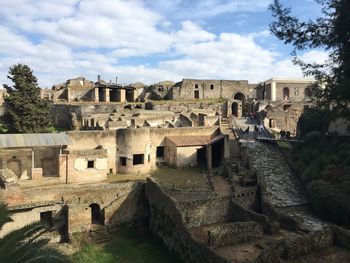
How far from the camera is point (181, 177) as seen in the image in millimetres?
25391

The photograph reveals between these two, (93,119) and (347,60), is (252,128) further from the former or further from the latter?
(347,60)

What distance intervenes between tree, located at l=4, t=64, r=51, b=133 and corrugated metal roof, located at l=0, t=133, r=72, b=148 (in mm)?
8706

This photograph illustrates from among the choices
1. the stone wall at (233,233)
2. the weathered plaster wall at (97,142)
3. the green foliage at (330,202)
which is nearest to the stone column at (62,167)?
the weathered plaster wall at (97,142)

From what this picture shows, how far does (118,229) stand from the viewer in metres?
20.4

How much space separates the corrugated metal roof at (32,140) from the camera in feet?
75.5

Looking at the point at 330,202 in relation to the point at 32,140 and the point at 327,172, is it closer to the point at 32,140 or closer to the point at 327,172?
the point at 327,172

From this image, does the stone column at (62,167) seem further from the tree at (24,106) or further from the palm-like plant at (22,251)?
the palm-like plant at (22,251)

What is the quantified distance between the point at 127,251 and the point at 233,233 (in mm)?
5790

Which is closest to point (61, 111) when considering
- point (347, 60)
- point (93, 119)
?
point (93, 119)

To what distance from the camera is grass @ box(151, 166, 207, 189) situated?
22703 millimetres

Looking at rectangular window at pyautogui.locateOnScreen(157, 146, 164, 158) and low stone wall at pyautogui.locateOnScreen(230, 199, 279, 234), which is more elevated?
rectangular window at pyautogui.locateOnScreen(157, 146, 164, 158)

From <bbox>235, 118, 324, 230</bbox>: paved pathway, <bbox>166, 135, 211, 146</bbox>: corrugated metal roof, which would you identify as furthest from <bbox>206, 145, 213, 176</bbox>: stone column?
<bbox>235, 118, 324, 230</bbox>: paved pathway

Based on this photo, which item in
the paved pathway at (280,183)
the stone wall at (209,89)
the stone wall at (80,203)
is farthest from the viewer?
the stone wall at (209,89)

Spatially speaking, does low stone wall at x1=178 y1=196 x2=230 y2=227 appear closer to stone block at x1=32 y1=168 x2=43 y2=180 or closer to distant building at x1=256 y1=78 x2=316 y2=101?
stone block at x1=32 y1=168 x2=43 y2=180
